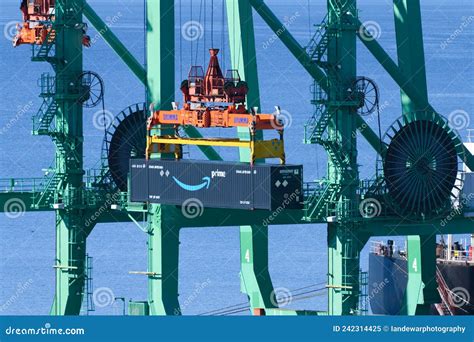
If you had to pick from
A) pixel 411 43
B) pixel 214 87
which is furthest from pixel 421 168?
pixel 214 87

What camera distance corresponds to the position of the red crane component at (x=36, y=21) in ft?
263

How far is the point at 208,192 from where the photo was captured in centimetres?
7281

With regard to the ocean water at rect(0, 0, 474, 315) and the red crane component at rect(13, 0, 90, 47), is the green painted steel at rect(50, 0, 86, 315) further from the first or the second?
the ocean water at rect(0, 0, 474, 315)
